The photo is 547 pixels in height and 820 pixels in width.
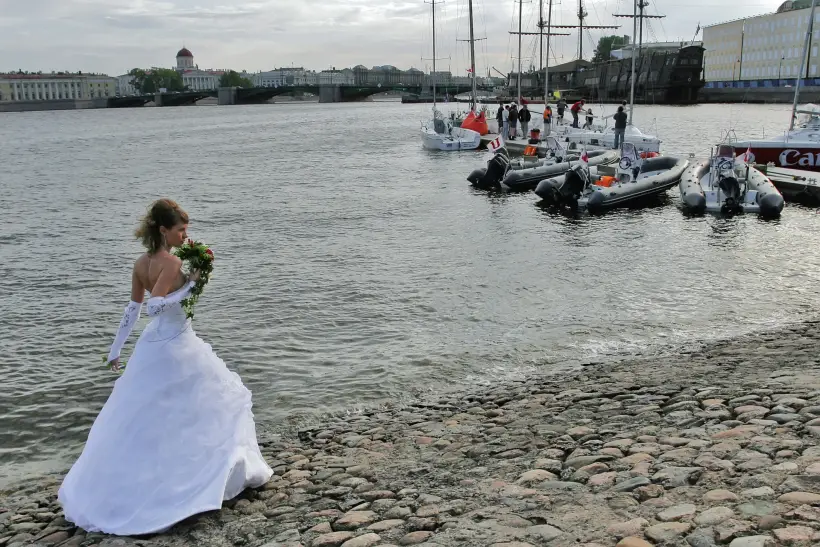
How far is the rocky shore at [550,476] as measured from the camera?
4656 millimetres

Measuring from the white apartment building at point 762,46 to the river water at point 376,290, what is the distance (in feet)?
322

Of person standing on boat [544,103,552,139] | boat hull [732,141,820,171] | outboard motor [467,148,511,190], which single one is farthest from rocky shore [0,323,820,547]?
person standing on boat [544,103,552,139]

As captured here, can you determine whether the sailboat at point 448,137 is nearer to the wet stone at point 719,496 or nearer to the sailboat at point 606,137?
the sailboat at point 606,137

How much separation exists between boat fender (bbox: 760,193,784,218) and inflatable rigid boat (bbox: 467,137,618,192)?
8267 mm

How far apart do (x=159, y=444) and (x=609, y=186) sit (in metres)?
22.3

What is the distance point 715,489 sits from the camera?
195 inches

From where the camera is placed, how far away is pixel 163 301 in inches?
220

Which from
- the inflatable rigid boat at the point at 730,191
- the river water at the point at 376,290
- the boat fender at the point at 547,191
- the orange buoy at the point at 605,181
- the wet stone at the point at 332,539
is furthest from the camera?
the boat fender at the point at 547,191

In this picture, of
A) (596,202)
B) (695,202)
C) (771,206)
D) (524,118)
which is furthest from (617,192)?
(524,118)

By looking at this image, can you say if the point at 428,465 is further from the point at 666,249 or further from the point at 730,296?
the point at 666,249

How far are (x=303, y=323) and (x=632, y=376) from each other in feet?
19.3

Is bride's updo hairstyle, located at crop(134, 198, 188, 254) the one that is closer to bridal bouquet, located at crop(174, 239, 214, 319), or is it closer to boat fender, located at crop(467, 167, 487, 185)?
bridal bouquet, located at crop(174, 239, 214, 319)

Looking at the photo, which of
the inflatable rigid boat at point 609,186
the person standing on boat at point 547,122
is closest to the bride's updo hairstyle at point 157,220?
the inflatable rigid boat at point 609,186

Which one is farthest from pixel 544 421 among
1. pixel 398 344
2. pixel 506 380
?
pixel 398 344
